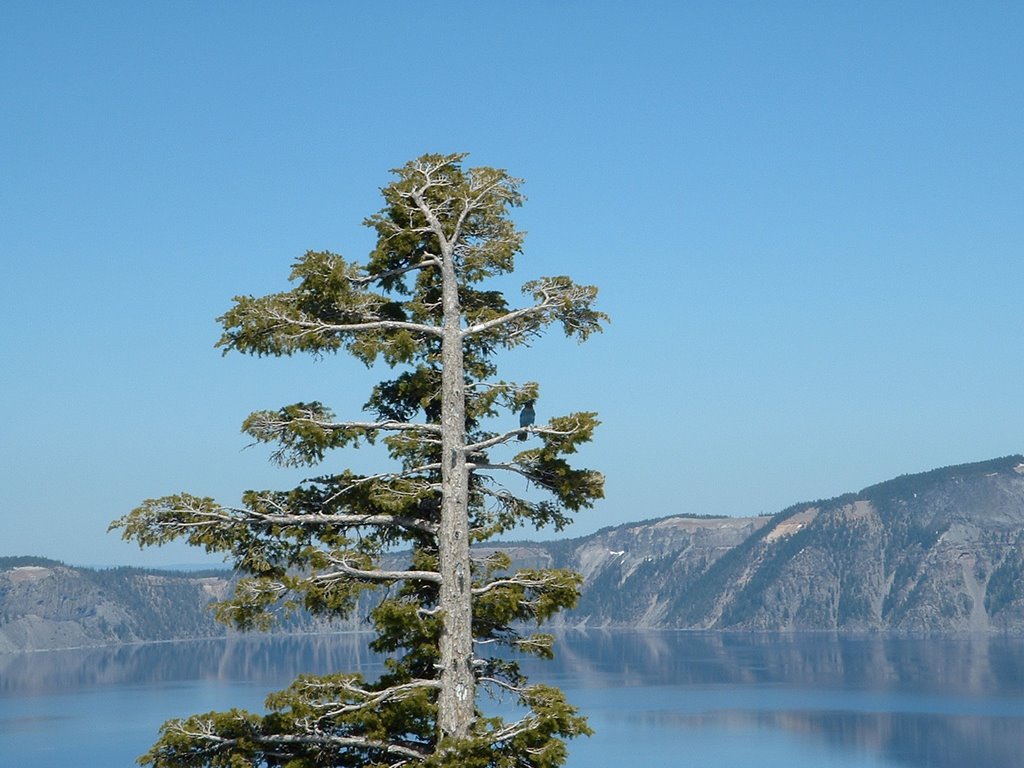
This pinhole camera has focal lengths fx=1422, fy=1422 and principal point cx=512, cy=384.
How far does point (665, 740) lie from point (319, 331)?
138 metres

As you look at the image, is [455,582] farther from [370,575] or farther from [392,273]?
[392,273]

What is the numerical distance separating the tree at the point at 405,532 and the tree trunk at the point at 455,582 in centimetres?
2

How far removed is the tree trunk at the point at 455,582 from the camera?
15242mm

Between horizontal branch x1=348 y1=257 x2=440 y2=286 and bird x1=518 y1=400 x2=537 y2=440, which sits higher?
horizontal branch x1=348 y1=257 x2=440 y2=286

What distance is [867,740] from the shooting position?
15362 centimetres

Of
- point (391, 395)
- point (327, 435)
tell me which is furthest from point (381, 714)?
point (391, 395)

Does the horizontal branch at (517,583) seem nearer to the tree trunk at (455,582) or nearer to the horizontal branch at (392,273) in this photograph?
the tree trunk at (455,582)

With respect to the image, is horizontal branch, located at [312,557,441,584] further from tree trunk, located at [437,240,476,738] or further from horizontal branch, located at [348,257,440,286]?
horizontal branch, located at [348,257,440,286]

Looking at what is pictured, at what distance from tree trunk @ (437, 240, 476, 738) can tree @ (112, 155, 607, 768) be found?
0.06ft

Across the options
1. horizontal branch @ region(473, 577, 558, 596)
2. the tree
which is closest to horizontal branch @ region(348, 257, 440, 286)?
the tree

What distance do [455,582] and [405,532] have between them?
5.73ft

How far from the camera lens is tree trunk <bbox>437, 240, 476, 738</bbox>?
15.2m

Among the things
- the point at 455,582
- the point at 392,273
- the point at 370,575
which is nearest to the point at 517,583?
the point at 455,582

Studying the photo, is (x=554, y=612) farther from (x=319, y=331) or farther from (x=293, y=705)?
Answer: (x=319, y=331)
